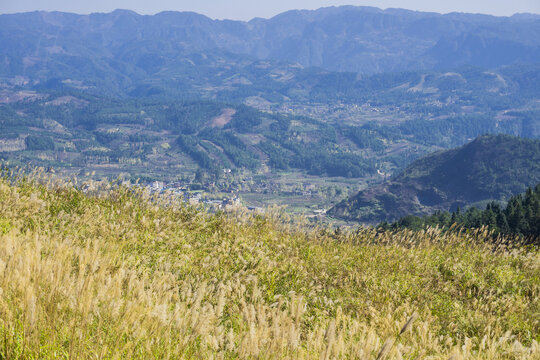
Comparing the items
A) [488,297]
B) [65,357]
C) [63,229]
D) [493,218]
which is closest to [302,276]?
[488,297]

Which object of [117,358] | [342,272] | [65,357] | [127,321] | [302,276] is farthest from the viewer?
[342,272]

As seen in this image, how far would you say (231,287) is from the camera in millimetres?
6086

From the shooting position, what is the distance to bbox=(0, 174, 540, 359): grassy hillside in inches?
134

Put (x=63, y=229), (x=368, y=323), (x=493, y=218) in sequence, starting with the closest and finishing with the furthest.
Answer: (x=368, y=323), (x=63, y=229), (x=493, y=218)

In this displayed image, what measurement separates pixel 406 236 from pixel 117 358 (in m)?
9.74

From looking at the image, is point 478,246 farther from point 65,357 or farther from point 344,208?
point 344,208

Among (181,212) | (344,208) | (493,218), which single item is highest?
(181,212)

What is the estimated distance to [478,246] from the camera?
35.0 ft

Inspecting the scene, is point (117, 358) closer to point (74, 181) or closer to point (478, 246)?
point (74, 181)

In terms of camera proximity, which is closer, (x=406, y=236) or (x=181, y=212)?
(x=181, y=212)

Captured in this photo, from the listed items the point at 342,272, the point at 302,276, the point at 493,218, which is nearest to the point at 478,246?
the point at 342,272

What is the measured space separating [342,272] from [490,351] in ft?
12.9

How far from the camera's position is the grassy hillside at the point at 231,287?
3393mm

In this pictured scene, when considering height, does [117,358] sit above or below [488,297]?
above
